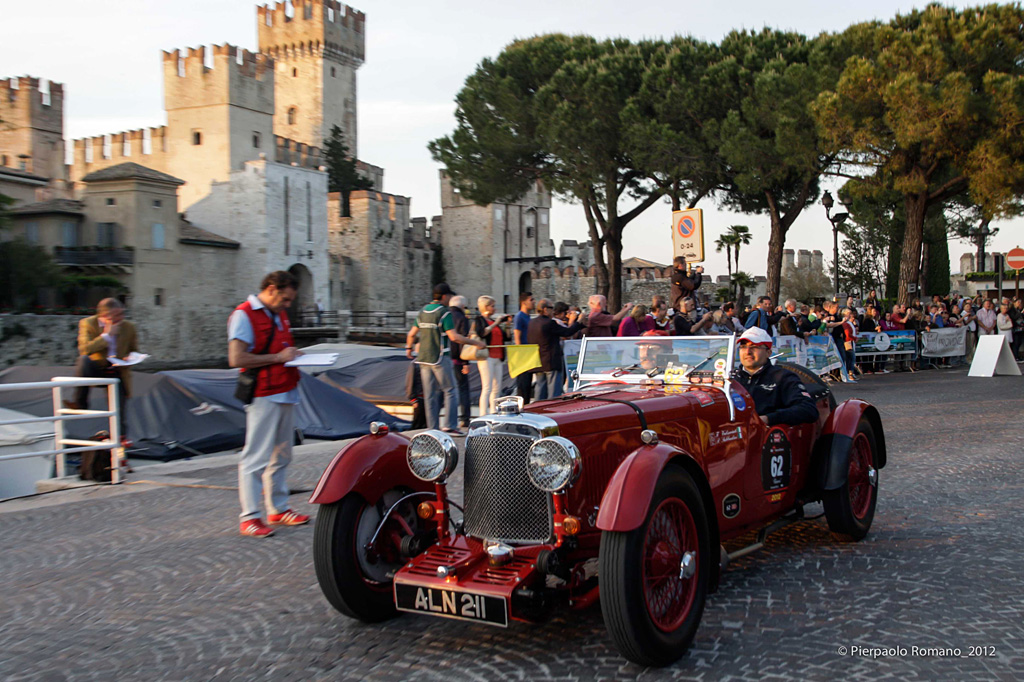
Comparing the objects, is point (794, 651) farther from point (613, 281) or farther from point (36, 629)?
point (613, 281)

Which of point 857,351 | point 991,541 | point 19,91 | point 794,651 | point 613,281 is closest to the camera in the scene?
point 794,651

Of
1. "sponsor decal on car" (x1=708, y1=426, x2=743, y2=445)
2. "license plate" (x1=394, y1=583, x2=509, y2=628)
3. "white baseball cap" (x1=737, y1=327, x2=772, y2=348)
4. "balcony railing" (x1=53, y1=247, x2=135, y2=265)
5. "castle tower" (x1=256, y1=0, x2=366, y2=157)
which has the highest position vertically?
"castle tower" (x1=256, y1=0, x2=366, y2=157)

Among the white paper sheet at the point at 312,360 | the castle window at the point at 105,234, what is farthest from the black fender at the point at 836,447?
the castle window at the point at 105,234

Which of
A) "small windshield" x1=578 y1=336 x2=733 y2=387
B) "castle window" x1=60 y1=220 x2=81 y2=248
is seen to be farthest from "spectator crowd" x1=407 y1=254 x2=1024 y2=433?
"castle window" x1=60 y1=220 x2=81 y2=248

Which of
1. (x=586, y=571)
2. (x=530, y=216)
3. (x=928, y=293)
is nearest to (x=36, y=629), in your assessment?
(x=586, y=571)

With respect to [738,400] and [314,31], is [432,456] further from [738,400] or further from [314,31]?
[314,31]

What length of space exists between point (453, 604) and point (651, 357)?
7.32 feet

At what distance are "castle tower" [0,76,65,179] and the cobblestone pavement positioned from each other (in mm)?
58946

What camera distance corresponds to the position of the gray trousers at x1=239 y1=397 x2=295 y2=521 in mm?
6086

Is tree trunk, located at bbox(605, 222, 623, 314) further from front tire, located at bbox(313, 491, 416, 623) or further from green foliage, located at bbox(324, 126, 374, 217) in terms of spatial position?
green foliage, located at bbox(324, 126, 374, 217)

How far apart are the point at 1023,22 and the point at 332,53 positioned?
5874 cm

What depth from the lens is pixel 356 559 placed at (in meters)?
4.17

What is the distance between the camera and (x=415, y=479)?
15.0 ft

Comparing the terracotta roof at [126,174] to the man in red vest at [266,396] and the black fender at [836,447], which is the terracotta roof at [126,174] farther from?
the black fender at [836,447]
